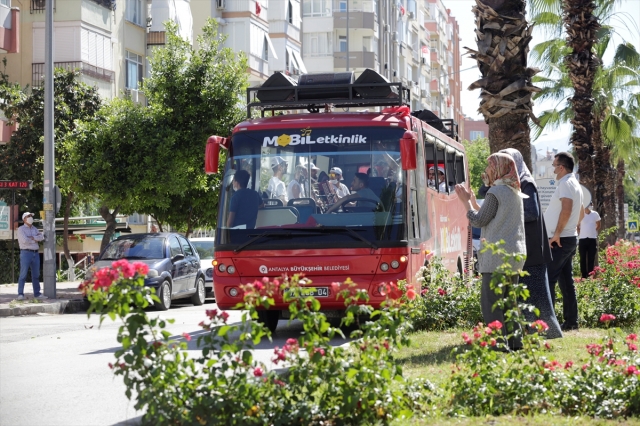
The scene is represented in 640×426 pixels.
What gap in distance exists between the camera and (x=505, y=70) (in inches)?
607

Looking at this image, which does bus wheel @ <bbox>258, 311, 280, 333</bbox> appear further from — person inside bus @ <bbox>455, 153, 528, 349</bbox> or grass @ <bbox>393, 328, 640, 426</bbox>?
person inside bus @ <bbox>455, 153, 528, 349</bbox>

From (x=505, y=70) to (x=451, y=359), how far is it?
6.79m

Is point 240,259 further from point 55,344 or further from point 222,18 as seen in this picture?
point 222,18

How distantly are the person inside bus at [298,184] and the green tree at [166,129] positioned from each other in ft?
45.1

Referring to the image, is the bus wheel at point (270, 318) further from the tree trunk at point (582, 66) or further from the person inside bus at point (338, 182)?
the tree trunk at point (582, 66)

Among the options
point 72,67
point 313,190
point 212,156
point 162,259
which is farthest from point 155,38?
point 313,190

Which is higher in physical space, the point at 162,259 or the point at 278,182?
the point at 278,182

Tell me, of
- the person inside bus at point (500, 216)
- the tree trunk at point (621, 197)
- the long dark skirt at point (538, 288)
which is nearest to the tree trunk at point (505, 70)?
the long dark skirt at point (538, 288)

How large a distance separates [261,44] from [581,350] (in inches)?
1846

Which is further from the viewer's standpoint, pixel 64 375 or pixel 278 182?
pixel 278 182

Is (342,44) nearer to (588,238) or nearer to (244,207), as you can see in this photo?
(588,238)

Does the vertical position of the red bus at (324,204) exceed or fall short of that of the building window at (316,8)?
it falls short

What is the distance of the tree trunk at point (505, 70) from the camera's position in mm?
15250

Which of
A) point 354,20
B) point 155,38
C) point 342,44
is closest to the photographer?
point 155,38
